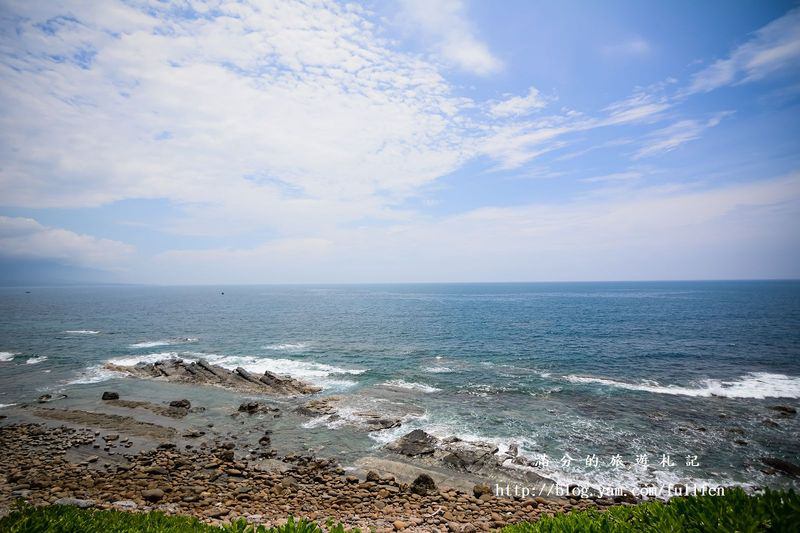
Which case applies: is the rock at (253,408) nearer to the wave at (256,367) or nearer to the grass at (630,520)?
the wave at (256,367)

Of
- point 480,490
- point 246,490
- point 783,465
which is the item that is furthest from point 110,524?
point 783,465

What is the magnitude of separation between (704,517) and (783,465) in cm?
2114

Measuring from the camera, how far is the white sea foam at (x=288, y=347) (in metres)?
54.0

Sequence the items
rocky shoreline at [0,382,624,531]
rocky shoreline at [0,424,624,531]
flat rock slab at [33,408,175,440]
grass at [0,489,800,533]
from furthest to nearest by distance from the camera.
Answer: flat rock slab at [33,408,175,440]
rocky shoreline at [0,382,624,531]
rocky shoreline at [0,424,624,531]
grass at [0,489,800,533]

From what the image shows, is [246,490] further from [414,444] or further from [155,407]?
[155,407]

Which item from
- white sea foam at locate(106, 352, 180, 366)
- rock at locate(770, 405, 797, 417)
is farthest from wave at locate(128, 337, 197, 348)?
rock at locate(770, 405, 797, 417)

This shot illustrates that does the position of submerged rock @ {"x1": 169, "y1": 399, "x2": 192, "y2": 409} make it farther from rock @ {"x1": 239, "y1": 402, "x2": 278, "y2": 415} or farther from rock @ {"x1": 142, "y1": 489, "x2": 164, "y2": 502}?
rock @ {"x1": 142, "y1": 489, "x2": 164, "y2": 502}

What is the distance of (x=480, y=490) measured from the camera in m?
17.7

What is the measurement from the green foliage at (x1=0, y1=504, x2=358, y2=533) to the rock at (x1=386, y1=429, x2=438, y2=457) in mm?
12903

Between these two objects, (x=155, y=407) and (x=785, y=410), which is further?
(x=155, y=407)

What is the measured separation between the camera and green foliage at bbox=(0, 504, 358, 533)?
8422mm

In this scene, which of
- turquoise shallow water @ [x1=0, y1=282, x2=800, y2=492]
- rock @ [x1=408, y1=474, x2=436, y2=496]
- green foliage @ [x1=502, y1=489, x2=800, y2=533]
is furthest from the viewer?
turquoise shallow water @ [x1=0, y1=282, x2=800, y2=492]

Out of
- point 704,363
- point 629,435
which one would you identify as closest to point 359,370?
point 629,435

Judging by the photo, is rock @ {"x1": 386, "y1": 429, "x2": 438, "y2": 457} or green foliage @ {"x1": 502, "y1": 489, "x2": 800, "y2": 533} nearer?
green foliage @ {"x1": 502, "y1": 489, "x2": 800, "y2": 533}
